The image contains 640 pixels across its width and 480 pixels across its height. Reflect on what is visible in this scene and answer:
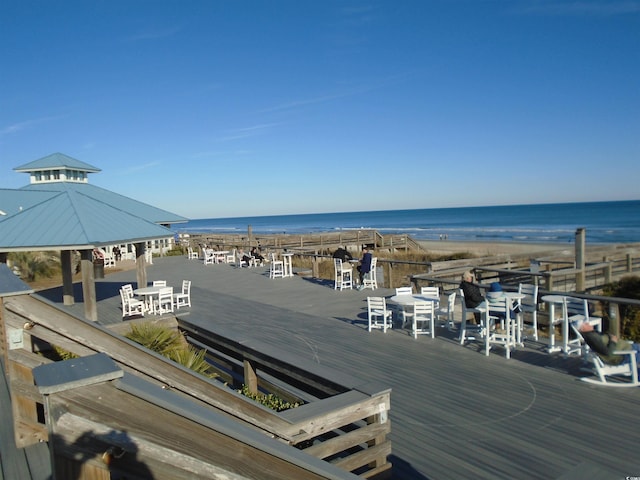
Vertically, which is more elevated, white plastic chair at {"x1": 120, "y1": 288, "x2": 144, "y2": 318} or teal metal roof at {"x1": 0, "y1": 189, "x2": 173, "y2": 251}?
teal metal roof at {"x1": 0, "y1": 189, "x2": 173, "y2": 251}

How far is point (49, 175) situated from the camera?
14.2m

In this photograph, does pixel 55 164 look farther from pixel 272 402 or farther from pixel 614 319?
pixel 614 319

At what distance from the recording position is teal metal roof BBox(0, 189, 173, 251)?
9969 mm

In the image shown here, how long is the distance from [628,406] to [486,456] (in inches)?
84.8

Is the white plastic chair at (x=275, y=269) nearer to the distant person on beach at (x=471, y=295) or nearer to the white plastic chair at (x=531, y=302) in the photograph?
the distant person on beach at (x=471, y=295)

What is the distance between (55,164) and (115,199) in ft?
6.26

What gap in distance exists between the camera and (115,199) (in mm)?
14281

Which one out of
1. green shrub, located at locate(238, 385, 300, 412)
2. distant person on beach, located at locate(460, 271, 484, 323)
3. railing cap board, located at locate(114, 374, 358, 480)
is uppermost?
railing cap board, located at locate(114, 374, 358, 480)

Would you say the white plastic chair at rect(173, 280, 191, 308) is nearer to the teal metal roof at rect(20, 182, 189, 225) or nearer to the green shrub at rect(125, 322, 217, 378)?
the teal metal roof at rect(20, 182, 189, 225)

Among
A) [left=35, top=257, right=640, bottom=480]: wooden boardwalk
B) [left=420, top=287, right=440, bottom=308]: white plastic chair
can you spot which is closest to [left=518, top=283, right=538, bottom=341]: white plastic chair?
[left=35, top=257, right=640, bottom=480]: wooden boardwalk

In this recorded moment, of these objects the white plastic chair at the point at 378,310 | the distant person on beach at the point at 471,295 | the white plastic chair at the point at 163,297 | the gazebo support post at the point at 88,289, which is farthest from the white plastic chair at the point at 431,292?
the gazebo support post at the point at 88,289

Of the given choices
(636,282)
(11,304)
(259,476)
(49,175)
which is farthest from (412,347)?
(49,175)

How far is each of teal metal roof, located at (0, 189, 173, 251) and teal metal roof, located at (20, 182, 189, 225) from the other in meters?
0.82

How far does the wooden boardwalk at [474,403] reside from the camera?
13.9ft
